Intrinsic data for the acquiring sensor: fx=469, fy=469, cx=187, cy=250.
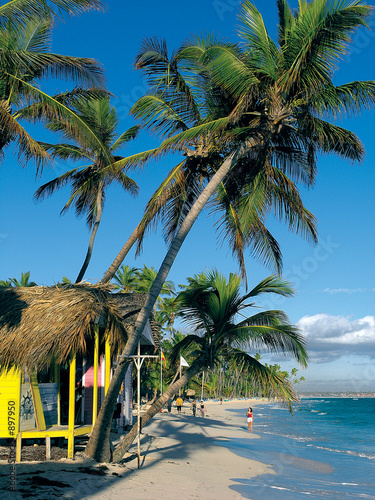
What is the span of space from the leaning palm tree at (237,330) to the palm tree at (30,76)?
Result: 4693 millimetres

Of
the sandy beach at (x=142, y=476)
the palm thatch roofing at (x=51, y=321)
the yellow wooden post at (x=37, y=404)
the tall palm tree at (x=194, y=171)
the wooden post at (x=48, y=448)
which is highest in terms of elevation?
the tall palm tree at (x=194, y=171)

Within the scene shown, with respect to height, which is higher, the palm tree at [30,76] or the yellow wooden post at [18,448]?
the palm tree at [30,76]

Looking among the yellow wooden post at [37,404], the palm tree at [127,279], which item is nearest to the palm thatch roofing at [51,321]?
the yellow wooden post at [37,404]

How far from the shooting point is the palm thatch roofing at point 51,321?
8805mm

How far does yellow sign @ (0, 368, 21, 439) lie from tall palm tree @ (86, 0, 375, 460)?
5.09 ft

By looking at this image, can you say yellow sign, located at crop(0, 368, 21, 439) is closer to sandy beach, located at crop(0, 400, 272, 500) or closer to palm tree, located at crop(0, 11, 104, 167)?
sandy beach, located at crop(0, 400, 272, 500)

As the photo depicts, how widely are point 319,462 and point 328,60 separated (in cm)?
1333

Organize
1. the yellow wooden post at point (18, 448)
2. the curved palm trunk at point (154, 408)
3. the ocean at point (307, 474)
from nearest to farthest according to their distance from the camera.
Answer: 1. the yellow wooden post at point (18, 448)
2. the curved palm trunk at point (154, 408)
3. the ocean at point (307, 474)

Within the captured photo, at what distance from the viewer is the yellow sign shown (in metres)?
9.18

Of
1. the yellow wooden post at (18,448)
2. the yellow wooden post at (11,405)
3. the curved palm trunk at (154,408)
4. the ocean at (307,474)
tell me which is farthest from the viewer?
the ocean at (307,474)

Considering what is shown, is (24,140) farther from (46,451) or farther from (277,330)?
(277,330)

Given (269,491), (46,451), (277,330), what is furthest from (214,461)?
(46,451)

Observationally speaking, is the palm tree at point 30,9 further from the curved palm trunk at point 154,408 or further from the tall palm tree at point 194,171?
the curved palm trunk at point 154,408

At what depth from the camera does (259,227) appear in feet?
41.6
